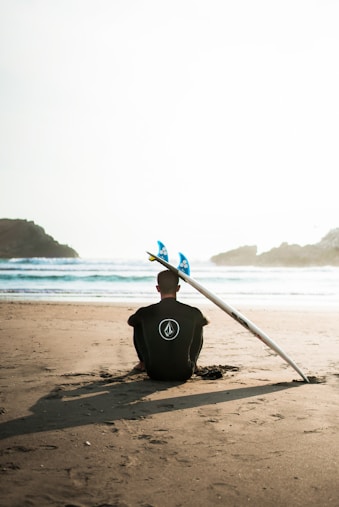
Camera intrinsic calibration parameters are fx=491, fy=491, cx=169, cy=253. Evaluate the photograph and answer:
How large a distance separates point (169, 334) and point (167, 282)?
0.52 m

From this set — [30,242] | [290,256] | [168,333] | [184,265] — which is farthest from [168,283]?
[30,242]

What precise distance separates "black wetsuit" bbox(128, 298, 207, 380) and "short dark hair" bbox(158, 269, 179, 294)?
143 millimetres

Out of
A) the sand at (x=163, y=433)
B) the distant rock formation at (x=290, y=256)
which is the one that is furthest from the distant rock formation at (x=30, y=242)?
the sand at (x=163, y=433)

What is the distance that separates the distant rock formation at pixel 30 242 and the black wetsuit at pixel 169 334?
84.9 meters

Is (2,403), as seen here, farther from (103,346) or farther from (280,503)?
(103,346)

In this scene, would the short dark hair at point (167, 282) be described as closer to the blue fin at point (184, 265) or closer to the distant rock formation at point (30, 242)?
the blue fin at point (184, 265)

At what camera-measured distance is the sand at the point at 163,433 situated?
258 centimetres

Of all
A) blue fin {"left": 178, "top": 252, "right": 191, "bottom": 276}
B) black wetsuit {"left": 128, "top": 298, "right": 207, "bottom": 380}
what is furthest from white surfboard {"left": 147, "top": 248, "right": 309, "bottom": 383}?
black wetsuit {"left": 128, "top": 298, "right": 207, "bottom": 380}

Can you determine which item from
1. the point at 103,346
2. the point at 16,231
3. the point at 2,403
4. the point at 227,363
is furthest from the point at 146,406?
the point at 16,231

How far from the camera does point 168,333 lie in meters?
4.72

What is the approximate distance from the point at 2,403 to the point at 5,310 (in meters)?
9.21

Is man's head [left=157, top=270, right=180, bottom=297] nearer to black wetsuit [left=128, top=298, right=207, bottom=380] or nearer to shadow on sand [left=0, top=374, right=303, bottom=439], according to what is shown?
black wetsuit [left=128, top=298, right=207, bottom=380]

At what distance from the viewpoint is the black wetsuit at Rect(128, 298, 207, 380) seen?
472cm

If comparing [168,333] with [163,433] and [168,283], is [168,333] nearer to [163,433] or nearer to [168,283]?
A: [168,283]
